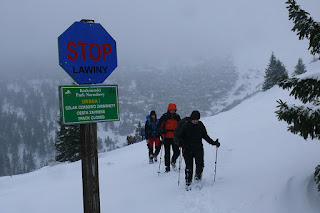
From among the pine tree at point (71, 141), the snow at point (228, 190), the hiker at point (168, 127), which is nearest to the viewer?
the snow at point (228, 190)

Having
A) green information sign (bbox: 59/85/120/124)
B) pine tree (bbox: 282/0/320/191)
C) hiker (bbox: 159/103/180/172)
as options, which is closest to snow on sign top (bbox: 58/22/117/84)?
green information sign (bbox: 59/85/120/124)

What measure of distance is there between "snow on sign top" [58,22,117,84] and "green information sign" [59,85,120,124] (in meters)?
0.19

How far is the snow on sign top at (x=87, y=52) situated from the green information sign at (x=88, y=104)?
19 cm

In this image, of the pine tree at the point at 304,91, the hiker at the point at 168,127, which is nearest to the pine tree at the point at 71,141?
the hiker at the point at 168,127

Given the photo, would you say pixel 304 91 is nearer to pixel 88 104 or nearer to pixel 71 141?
pixel 88 104

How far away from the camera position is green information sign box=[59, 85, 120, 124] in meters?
3.08

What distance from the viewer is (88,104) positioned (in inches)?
127

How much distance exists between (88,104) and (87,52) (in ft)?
2.34

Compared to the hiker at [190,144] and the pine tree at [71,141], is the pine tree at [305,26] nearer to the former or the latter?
the hiker at [190,144]

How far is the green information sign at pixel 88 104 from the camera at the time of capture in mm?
3080

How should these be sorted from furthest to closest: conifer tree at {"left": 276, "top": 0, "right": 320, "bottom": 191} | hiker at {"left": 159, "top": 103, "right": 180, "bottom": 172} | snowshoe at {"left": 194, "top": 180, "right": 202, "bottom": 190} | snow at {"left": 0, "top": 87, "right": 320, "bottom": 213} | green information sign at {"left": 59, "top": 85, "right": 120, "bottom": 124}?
hiker at {"left": 159, "top": 103, "right": 180, "bottom": 172} < snowshoe at {"left": 194, "top": 180, "right": 202, "bottom": 190} < snow at {"left": 0, "top": 87, "right": 320, "bottom": 213} < conifer tree at {"left": 276, "top": 0, "right": 320, "bottom": 191} < green information sign at {"left": 59, "top": 85, "right": 120, "bottom": 124}

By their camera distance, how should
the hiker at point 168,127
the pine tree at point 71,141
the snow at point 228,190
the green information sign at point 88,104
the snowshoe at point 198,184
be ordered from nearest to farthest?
the green information sign at point 88,104 → the snow at point 228,190 → the snowshoe at point 198,184 → the hiker at point 168,127 → the pine tree at point 71,141

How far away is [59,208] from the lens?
6.78 meters

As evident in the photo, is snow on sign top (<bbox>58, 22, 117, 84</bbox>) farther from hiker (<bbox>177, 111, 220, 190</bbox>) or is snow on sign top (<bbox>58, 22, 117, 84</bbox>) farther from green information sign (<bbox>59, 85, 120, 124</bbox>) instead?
hiker (<bbox>177, 111, 220, 190</bbox>)
